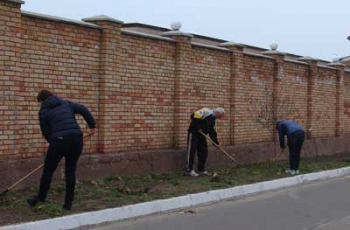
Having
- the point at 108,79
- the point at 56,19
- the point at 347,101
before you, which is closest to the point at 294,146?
the point at 108,79

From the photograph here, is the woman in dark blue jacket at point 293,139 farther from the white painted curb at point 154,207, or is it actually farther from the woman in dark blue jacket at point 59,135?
the woman in dark blue jacket at point 59,135

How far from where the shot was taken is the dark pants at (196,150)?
38.1 ft

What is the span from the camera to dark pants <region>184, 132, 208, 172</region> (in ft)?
38.1

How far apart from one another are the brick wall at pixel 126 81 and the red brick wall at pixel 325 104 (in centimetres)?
177

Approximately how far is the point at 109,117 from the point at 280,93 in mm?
7066

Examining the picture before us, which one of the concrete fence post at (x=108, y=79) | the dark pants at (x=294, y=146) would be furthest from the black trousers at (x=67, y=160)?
the dark pants at (x=294, y=146)

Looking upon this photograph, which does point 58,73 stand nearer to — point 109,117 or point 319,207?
Result: point 109,117

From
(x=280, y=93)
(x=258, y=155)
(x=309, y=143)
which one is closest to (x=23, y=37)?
(x=258, y=155)

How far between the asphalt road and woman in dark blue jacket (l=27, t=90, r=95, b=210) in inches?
37.9

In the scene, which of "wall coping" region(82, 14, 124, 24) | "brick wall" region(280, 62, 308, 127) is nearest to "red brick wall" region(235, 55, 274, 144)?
"brick wall" region(280, 62, 308, 127)

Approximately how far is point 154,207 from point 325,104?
1164 centimetres

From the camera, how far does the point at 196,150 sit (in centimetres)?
1190

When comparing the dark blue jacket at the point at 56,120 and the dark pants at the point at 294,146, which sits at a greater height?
the dark blue jacket at the point at 56,120

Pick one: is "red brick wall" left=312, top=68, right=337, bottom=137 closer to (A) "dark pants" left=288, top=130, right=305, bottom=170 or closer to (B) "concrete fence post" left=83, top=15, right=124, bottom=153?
(A) "dark pants" left=288, top=130, right=305, bottom=170
